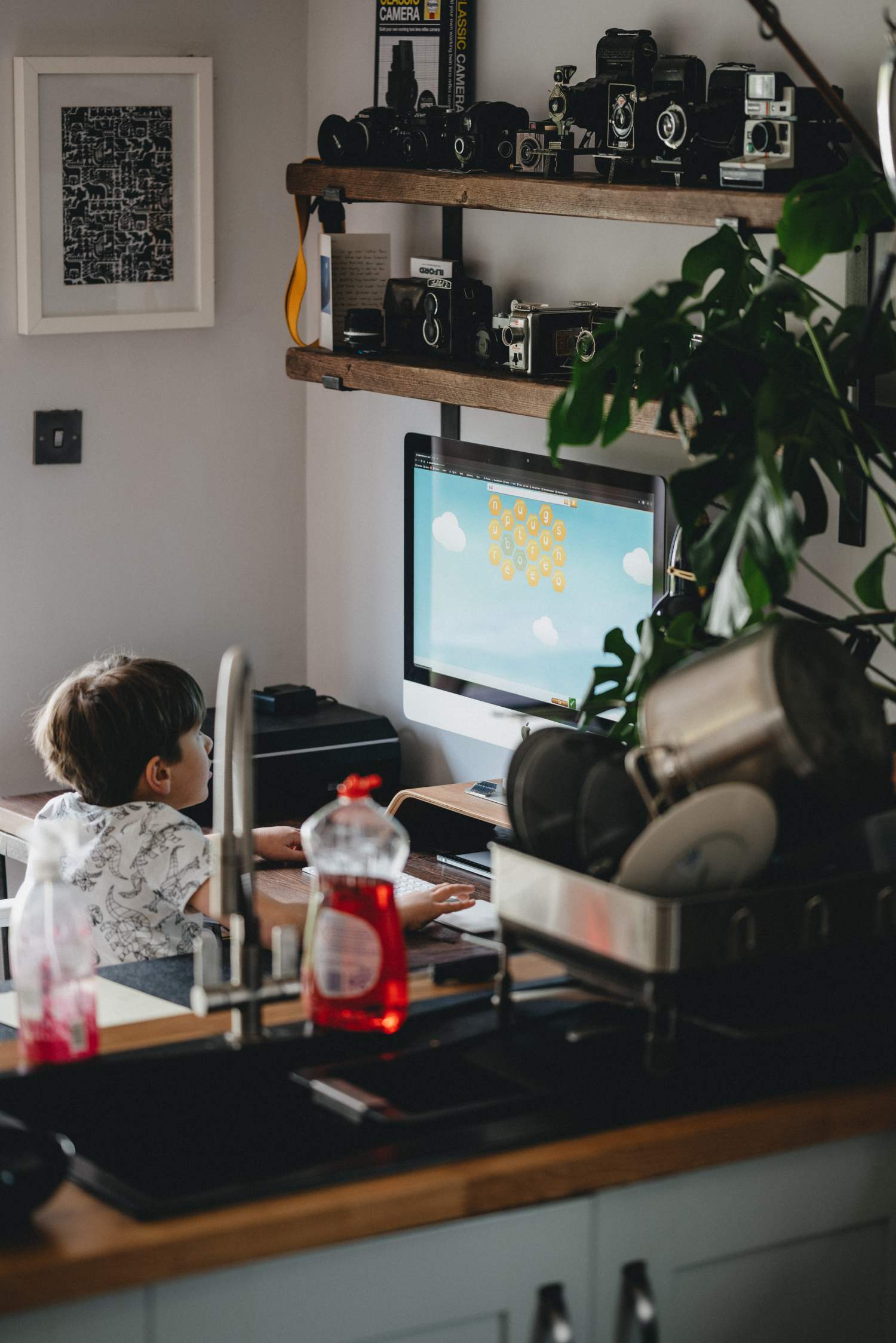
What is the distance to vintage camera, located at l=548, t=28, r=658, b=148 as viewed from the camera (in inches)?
104

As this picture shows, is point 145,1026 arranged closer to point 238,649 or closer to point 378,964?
point 378,964

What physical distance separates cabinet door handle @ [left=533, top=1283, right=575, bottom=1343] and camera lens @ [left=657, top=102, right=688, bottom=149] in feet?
5.36

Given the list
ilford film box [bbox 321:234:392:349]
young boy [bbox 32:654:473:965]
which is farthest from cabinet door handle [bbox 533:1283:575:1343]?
ilford film box [bbox 321:234:392:349]

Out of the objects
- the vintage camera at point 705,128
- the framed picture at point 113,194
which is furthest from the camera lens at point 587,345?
the framed picture at point 113,194

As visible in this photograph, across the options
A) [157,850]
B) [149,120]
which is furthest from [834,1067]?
[149,120]

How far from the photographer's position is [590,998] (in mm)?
1680

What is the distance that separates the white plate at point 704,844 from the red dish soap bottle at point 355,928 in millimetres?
209

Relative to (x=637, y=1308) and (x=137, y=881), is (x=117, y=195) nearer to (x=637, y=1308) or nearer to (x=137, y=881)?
(x=137, y=881)

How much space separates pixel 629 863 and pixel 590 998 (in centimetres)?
28

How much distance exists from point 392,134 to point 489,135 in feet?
0.97

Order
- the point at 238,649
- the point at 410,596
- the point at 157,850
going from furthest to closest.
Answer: the point at 410,596, the point at 157,850, the point at 238,649

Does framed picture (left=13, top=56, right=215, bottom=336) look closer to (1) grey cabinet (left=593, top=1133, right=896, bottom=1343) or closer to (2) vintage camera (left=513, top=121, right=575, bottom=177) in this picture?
(2) vintage camera (left=513, top=121, right=575, bottom=177)

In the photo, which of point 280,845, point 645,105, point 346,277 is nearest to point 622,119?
point 645,105

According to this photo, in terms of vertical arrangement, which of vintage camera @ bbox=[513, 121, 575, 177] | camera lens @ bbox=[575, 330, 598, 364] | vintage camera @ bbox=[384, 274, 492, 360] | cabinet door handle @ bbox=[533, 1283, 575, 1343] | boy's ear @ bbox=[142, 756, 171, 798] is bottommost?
cabinet door handle @ bbox=[533, 1283, 575, 1343]
